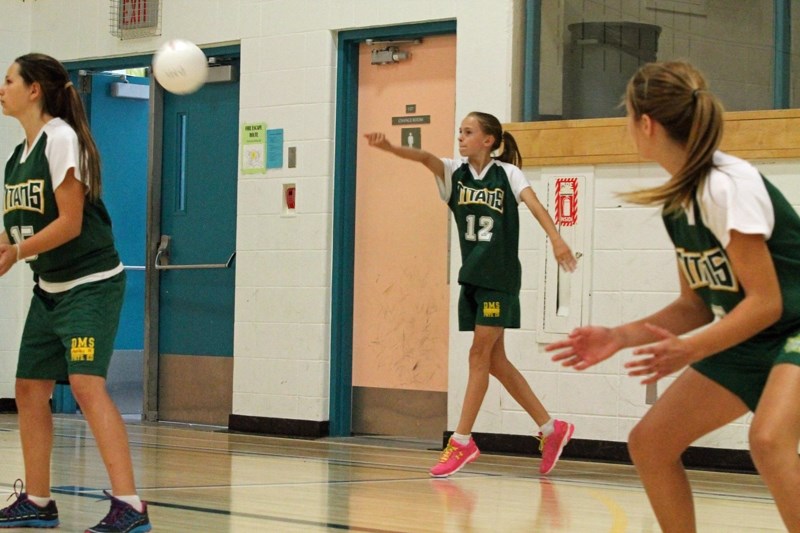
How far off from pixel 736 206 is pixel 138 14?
7.06 metres

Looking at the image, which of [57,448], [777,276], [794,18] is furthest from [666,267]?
[777,276]

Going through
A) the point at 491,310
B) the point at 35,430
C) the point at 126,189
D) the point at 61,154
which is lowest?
the point at 35,430

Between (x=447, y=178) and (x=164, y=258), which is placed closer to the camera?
(x=447, y=178)

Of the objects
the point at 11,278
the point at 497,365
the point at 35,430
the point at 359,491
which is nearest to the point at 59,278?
the point at 35,430

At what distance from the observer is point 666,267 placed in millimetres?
6785

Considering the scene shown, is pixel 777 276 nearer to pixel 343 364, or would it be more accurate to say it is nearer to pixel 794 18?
pixel 794 18

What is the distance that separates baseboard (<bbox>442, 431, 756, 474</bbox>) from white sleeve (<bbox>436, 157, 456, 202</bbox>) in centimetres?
162

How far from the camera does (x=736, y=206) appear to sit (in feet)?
8.98

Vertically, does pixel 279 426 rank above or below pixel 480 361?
below

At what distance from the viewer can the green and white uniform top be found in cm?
634

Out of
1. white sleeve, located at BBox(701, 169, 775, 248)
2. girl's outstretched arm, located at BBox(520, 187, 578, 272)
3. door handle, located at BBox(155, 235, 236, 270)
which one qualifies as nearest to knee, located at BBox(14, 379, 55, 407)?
white sleeve, located at BBox(701, 169, 775, 248)

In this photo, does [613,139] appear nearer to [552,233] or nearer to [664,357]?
[552,233]

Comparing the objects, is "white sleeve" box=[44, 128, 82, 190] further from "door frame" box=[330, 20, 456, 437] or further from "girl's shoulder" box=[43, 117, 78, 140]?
"door frame" box=[330, 20, 456, 437]

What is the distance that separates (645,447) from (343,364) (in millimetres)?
5259
